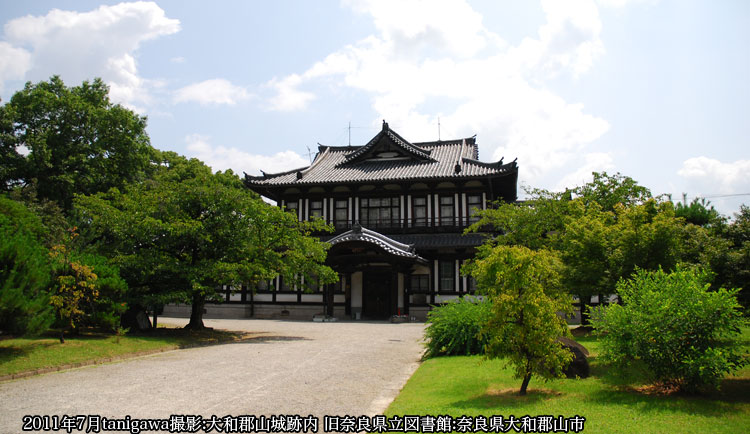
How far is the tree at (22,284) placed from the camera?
10438 mm

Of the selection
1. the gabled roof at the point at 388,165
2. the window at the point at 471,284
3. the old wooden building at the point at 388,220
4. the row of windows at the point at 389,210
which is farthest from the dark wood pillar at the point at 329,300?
the window at the point at 471,284

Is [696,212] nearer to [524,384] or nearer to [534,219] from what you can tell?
[534,219]

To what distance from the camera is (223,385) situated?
9094 mm

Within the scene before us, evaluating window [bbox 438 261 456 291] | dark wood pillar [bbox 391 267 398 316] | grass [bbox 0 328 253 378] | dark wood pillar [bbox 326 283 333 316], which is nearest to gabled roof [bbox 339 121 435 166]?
window [bbox 438 261 456 291]

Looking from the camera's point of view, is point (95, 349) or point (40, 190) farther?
point (40, 190)

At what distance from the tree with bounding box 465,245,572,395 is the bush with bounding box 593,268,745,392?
88cm

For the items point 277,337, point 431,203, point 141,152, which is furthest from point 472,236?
point 141,152

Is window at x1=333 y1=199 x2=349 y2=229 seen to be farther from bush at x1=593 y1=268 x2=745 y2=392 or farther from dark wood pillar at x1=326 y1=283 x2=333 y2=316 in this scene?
bush at x1=593 y1=268 x2=745 y2=392

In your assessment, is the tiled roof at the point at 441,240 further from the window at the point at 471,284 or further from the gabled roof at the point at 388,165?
the gabled roof at the point at 388,165

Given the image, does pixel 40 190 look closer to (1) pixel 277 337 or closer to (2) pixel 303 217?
(2) pixel 303 217

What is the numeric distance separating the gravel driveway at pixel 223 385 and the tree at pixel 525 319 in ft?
7.19

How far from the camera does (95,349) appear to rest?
1279 cm

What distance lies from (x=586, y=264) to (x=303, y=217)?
71.4 ft

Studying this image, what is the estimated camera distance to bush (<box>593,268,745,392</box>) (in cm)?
707
